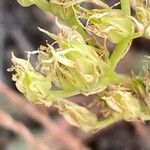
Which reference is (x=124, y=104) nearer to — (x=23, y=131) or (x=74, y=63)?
(x=74, y=63)

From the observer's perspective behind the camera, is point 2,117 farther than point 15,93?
No

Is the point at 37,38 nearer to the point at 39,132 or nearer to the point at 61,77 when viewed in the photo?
the point at 39,132

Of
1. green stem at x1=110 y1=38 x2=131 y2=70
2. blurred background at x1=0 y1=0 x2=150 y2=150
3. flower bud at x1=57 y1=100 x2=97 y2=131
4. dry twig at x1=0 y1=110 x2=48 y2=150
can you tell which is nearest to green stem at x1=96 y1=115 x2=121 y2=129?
flower bud at x1=57 y1=100 x2=97 y2=131

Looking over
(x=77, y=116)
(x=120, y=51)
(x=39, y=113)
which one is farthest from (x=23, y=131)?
(x=120, y=51)

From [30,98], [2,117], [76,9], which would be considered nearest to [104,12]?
[76,9]

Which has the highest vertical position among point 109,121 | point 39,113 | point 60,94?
point 60,94

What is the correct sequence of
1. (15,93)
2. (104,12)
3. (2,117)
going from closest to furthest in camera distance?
(104,12) → (2,117) → (15,93)
